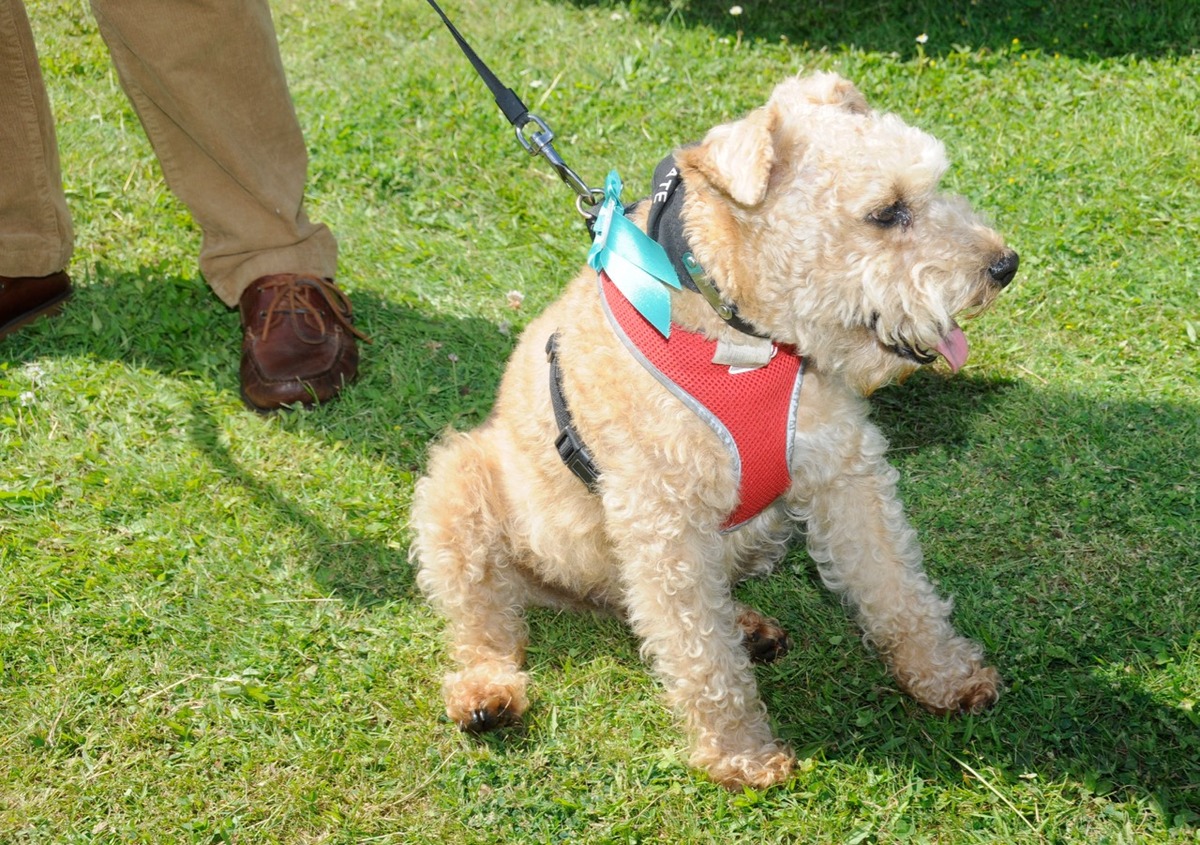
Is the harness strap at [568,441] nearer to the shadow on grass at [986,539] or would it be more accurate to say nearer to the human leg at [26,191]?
the shadow on grass at [986,539]

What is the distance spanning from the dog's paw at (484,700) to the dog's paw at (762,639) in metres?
0.84

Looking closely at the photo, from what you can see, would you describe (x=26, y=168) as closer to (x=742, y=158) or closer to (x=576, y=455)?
(x=576, y=455)

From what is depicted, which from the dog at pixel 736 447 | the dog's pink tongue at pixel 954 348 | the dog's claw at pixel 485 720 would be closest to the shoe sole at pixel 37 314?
the dog at pixel 736 447

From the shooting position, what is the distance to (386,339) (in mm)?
5379

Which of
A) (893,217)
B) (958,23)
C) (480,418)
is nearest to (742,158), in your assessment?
(893,217)

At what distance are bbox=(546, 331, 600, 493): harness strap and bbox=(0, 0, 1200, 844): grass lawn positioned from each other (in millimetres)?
940

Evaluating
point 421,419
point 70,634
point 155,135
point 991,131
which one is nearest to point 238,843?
point 70,634

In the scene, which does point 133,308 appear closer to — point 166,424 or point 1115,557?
point 166,424

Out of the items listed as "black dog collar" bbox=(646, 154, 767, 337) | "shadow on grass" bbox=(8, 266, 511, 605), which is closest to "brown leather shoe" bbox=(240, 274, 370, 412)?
"shadow on grass" bbox=(8, 266, 511, 605)

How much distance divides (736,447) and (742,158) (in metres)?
0.83

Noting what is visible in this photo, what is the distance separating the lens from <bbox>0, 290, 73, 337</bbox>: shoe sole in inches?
209

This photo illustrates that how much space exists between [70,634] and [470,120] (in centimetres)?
392

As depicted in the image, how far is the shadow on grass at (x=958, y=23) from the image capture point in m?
6.57

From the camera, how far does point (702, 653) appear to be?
10.9 ft
